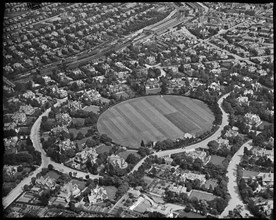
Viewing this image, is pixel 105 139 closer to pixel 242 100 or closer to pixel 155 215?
pixel 155 215

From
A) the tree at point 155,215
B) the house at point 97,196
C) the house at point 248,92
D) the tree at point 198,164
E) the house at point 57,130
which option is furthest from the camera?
the house at point 248,92

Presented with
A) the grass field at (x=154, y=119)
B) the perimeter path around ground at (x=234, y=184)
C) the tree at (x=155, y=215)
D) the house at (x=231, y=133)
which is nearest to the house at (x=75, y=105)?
the grass field at (x=154, y=119)

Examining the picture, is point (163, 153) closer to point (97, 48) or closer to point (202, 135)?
point (202, 135)

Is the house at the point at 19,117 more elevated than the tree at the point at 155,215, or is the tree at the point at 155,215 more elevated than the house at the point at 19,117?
the house at the point at 19,117

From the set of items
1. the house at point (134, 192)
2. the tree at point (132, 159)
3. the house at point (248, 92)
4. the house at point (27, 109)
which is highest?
the house at point (27, 109)

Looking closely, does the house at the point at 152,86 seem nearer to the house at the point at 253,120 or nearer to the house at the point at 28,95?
the house at the point at 253,120

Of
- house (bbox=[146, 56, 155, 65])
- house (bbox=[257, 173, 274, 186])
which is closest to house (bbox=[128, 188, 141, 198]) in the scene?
house (bbox=[257, 173, 274, 186])

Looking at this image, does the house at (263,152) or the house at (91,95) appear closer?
the house at (263,152)
